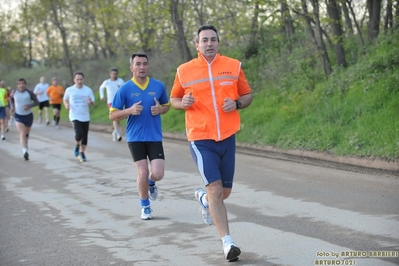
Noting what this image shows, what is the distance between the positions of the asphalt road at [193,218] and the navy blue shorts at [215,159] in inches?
29.5

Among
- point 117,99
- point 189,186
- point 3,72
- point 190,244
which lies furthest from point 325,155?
point 3,72

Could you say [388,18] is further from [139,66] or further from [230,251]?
[230,251]

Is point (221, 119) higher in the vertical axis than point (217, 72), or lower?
lower

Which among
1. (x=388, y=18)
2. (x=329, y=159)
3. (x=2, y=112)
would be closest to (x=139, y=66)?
(x=329, y=159)

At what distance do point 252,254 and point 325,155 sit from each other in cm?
722

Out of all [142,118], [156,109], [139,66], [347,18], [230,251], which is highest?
[347,18]

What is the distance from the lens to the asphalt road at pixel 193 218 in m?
7.08

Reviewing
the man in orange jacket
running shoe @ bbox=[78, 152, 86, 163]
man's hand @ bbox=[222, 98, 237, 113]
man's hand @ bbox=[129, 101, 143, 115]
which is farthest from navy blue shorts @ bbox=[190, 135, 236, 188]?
running shoe @ bbox=[78, 152, 86, 163]

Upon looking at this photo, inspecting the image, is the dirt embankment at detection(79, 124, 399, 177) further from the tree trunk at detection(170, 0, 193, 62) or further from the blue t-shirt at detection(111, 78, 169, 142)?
the tree trunk at detection(170, 0, 193, 62)

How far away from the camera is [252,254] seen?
22.9ft

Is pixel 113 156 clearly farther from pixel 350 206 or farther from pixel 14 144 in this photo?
pixel 350 206

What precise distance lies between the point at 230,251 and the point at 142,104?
10.9ft

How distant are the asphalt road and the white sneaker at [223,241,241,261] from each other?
0.51 ft

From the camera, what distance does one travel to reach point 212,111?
22.9 feet
